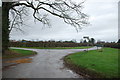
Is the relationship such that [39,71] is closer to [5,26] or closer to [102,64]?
[102,64]

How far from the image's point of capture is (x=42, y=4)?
18.1 m

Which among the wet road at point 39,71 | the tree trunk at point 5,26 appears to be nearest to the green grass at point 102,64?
the wet road at point 39,71

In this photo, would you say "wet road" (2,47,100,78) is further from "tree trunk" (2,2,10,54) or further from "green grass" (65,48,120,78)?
"tree trunk" (2,2,10,54)

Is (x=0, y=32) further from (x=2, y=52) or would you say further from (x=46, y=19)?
(x=46, y=19)

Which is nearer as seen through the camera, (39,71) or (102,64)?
(39,71)

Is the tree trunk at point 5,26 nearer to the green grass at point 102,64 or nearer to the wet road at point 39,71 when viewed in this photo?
the wet road at point 39,71

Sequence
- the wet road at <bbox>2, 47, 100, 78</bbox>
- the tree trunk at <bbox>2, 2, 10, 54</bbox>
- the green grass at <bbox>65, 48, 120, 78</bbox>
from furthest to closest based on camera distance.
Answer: the tree trunk at <bbox>2, 2, 10, 54</bbox>, the wet road at <bbox>2, 47, 100, 78</bbox>, the green grass at <bbox>65, 48, 120, 78</bbox>

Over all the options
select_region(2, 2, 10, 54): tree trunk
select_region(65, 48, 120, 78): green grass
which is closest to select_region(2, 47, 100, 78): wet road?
select_region(65, 48, 120, 78): green grass

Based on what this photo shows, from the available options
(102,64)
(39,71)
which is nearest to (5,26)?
(39,71)

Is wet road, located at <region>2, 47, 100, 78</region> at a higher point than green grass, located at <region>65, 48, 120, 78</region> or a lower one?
lower

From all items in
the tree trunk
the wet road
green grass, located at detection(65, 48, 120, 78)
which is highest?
the tree trunk

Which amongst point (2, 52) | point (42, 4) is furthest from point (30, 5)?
point (2, 52)

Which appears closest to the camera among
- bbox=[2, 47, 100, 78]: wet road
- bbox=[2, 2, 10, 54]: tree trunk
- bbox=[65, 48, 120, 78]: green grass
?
bbox=[65, 48, 120, 78]: green grass

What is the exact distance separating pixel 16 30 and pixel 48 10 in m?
6.64
